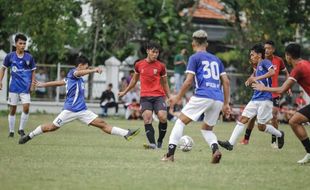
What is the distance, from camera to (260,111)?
17469 millimetres

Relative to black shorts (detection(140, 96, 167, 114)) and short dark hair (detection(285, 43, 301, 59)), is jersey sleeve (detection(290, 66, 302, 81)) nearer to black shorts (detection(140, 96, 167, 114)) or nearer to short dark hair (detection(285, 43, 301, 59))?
short dark hair (detection(285, 43, 301, 59))

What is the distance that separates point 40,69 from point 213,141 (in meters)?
20.3

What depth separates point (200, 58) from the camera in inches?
534

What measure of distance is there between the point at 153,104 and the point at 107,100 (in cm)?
1474

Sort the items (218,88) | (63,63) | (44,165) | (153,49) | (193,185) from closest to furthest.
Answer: (193,185), (44,165), (218,88), (153,49), (63,63)

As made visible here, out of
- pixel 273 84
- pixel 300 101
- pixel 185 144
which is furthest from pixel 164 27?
pixel 185 144

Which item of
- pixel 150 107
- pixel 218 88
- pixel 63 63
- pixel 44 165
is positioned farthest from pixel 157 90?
pixel 63 63

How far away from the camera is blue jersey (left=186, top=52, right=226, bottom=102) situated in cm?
1356

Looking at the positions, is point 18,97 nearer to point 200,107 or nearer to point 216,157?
point 200,107

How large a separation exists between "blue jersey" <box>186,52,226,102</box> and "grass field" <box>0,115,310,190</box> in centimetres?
116

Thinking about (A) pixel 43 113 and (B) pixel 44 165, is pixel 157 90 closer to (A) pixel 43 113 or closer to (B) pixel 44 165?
(B) pixel 44 165

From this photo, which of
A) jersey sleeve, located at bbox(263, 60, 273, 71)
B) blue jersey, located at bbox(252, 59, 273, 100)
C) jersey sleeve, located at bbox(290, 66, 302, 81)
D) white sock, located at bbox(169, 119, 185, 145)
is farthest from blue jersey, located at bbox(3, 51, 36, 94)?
jersey sleeve, located at bbox(290, 66, 302, 81)

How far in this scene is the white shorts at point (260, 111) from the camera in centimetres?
1745

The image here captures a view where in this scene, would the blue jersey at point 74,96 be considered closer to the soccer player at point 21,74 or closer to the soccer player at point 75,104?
the soccer player at point 75,104
